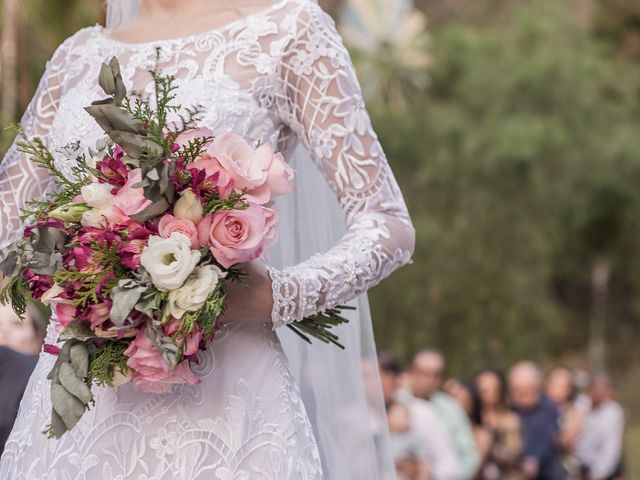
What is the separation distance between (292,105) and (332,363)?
715mm

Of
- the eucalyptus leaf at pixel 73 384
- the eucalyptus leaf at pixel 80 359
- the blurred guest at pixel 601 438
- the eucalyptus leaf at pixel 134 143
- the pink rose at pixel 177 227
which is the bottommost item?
the blurred guest at pixel 601 438

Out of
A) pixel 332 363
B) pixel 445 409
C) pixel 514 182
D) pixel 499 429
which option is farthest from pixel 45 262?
pixel 514 182

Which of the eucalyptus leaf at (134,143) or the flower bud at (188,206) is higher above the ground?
the eucalyptus leaf at (134,143)

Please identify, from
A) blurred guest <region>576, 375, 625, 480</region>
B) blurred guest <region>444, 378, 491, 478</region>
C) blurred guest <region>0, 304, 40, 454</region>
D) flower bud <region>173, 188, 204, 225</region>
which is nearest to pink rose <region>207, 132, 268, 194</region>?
flower bud <region>173, 188, 204, 225</region>

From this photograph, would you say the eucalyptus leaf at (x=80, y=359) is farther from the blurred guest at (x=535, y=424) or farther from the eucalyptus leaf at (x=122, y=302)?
the blurred guest at (x=535, y=424)

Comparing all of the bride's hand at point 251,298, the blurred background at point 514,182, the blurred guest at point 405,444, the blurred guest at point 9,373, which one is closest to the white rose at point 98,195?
the bride's hand at point 251,298

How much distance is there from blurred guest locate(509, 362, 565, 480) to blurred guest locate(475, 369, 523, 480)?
5.3 inches

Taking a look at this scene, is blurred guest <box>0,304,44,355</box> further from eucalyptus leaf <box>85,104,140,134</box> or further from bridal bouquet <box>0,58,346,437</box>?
eucalyptus leaf <box>85,104,140,134</box>

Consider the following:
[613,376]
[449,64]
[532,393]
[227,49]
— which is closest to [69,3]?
[532,393]

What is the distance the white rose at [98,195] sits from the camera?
9.50 ft

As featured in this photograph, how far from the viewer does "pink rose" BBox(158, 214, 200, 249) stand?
112 inches

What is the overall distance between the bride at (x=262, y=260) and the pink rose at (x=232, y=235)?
21 centimetres

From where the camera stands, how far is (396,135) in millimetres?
36406

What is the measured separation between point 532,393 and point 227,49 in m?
9.93
